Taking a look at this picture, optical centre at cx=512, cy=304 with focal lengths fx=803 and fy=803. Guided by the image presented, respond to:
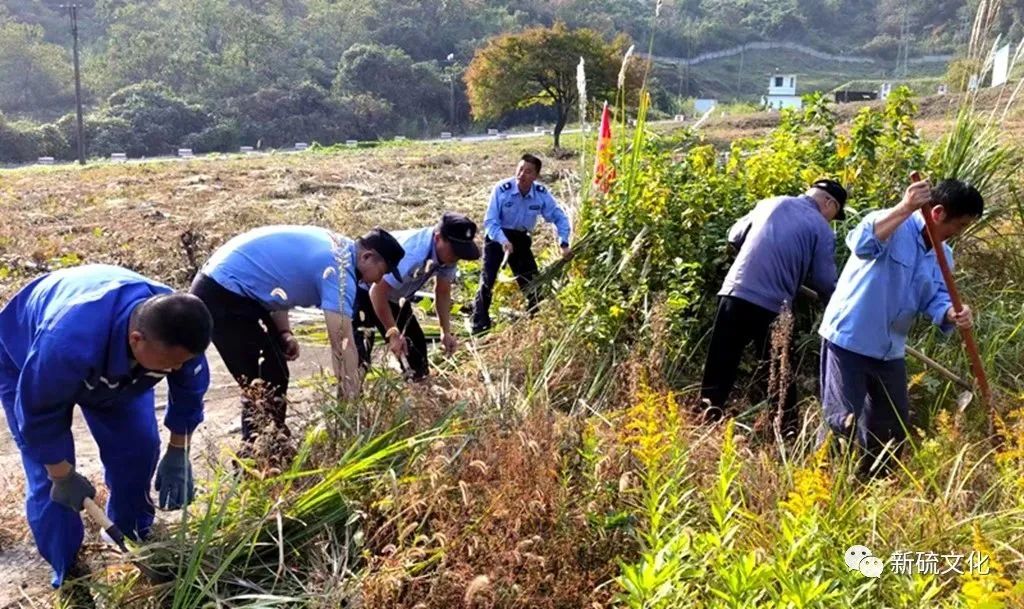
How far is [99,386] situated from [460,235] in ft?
6.73

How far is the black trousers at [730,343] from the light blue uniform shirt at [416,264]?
150 centimetres

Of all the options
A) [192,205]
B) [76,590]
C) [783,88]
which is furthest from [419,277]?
[783,88]

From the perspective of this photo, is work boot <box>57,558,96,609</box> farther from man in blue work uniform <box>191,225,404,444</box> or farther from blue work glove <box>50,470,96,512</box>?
man in blue work uniform <box>191,225,404,444</box>

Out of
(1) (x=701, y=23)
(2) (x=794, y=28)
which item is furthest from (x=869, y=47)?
(1) (x=701, y=23)

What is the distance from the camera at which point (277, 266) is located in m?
3.57

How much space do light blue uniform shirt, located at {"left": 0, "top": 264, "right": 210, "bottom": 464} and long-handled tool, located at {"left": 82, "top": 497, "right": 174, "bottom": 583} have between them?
0.60 ft

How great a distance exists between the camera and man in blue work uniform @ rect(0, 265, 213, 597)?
2.39 meters

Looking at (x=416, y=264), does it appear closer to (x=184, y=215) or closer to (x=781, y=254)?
(x=781, y=254)

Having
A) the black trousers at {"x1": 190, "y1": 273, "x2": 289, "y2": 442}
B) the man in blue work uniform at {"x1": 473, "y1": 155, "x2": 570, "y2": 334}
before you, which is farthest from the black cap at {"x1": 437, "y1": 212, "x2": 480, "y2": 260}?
the man in blue work uniform at {"x1": 473, "y1": 155, "x2": 570, "y2": 334}

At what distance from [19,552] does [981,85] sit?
5485mm

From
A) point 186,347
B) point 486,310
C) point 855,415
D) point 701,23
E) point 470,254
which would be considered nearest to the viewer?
point 186,347

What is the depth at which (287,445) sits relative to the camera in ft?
9.71

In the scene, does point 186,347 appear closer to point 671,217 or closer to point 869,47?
point 671,217

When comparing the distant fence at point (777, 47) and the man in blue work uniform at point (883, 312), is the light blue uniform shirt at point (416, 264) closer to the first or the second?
the man in blue work uniform at point (883, 312)
